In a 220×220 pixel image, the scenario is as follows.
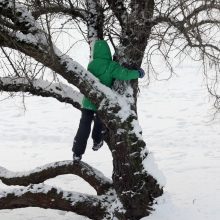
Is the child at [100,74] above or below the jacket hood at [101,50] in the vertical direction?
below

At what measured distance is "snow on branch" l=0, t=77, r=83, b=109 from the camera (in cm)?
580

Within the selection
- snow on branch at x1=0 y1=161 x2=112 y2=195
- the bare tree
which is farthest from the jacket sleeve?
snow on branch at x1=0 y1=161 x2=112 y2=195

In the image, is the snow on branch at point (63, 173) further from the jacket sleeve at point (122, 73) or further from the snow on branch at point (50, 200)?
the jacket sleeve at point (122, 73)

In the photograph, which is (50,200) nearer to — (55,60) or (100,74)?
(100,74)

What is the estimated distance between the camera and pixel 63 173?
6.04 meters

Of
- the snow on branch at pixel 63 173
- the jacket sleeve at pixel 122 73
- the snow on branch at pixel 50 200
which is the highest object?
the jacket sleeve at pixel 122 73

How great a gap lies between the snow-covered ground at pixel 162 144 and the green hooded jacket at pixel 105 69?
151 centimetres

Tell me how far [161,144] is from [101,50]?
7175 millimetres

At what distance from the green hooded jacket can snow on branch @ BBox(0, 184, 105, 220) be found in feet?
3.66

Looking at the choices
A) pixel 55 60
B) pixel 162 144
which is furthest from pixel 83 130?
pixel 162 144

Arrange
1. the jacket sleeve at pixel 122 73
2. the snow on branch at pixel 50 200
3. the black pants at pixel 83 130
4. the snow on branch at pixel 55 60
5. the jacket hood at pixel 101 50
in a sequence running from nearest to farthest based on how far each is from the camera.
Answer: the snow on branch at pixel 55 60 < the jacket sleeve at pixel 122 73 < the jacket hood at pixel 101 50 < the snow on branch at pixel 50 200 < the black pants at pixel 83 130

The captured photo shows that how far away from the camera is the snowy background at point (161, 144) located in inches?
268

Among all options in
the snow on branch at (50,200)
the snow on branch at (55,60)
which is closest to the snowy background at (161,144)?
the snow on branch at (50,200)

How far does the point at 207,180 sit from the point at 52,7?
446 cm
